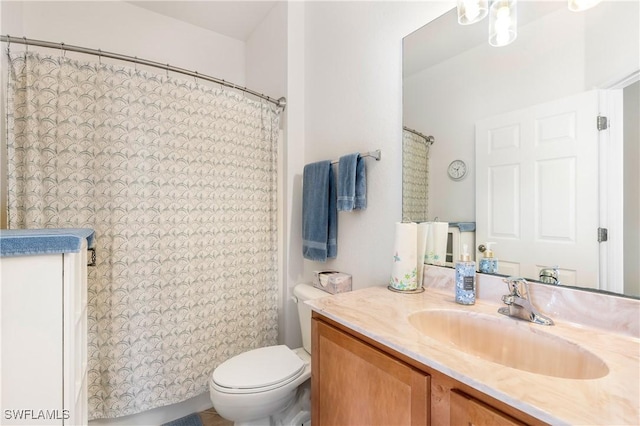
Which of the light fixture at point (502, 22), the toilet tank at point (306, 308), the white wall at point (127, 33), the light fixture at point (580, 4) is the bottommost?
the toilet tank at point (306, 308)

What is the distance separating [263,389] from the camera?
4.00ft

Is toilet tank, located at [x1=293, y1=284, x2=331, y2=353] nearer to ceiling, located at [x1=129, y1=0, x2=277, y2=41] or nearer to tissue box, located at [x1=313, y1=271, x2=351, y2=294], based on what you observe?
tissue box, located at [x1=313, y1=271, x2=351, y2=294]

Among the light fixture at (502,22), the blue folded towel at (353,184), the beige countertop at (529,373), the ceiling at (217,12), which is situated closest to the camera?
the beige countertop at (529,373)

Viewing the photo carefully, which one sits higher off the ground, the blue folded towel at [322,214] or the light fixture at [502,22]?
the light fixture at [502,22]

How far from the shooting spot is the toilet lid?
48.7 inches

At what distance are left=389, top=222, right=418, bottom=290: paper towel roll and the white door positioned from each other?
0.24m

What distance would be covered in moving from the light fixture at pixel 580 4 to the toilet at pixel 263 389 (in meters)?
1.68

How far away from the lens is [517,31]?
0.99 m

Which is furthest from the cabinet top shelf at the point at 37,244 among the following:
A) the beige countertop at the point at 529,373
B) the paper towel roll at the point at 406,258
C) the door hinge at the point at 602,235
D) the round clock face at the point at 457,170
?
the door hinge at the point at 602,235

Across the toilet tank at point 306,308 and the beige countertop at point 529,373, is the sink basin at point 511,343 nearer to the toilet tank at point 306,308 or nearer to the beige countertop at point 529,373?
the beige countertop at point 529,373

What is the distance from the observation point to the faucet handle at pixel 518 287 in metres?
0.90

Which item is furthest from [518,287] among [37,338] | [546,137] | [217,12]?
[217,12]

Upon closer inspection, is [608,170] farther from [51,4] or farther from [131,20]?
[51,4]

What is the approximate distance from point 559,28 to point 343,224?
1185 mm
